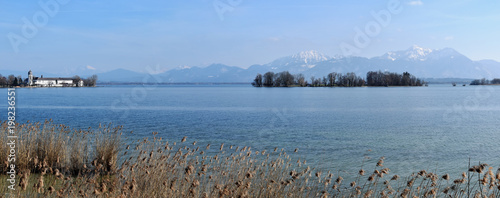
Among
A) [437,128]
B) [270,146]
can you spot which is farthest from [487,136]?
[270,146]

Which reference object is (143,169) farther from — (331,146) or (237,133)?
(237,133)

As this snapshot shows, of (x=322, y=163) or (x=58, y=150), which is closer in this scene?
(x=58, y=150)

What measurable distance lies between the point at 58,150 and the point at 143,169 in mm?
5821

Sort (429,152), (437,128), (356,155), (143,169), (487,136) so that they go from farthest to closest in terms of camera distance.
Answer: (437,128) < (487,136) < (429,152) < (356,155) < (143,169)

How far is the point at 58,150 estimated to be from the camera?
48.4 ft

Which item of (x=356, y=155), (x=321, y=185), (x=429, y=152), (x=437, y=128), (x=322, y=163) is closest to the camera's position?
(x=321, y=185)

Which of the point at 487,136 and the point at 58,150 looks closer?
the point at 58,150

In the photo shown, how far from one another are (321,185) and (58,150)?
9909 millimetres

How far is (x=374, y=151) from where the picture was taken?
23.3 meters

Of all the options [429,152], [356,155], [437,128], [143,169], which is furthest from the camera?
[437,128]

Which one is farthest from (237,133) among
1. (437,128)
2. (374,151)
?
(437,128)

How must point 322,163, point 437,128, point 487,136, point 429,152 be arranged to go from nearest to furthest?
point 322,163 → point 429,152 → point 487,136 → point 437,128

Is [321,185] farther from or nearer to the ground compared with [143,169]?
nearer to the ground

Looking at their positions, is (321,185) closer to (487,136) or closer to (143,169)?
(143,169)
